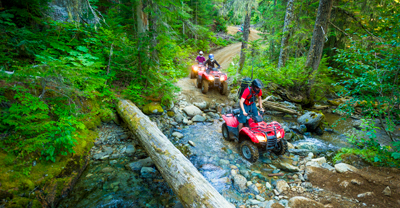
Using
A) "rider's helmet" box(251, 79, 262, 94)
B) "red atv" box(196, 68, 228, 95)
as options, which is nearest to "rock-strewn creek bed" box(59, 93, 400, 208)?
"rider's helmet" box(251, 79, 262, 94)

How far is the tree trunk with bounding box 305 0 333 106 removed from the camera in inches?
317

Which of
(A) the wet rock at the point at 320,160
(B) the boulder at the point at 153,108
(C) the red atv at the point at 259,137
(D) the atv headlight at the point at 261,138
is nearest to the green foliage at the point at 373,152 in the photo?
(A) the wet rock at the point at 320,160

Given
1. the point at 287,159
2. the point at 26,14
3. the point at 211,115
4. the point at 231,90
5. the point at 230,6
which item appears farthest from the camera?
the point at 230,6

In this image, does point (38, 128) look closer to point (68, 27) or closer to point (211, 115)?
point (68, 27)

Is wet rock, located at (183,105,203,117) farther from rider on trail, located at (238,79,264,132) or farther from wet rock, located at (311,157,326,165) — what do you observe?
wet rock, located at (311,157,326,165)

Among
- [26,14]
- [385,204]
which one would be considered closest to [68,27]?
[26,14]

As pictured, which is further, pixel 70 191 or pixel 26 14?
pixel 26 14

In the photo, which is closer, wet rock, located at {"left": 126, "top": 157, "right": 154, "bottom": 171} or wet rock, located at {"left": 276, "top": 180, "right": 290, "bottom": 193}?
wet rock, located at {"left": 276, "top": 180, "right": 290, "bottom": 193}

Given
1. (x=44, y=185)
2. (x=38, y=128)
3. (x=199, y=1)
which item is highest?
(x=199, y=1)

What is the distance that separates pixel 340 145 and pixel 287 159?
2431mm

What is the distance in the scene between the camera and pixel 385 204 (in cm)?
280

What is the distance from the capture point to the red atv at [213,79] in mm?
8578

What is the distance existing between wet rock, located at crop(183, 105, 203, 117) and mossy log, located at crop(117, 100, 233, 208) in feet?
9.04

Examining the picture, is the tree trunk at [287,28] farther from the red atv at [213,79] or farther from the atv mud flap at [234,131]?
the atv mud flap at [234,131]
